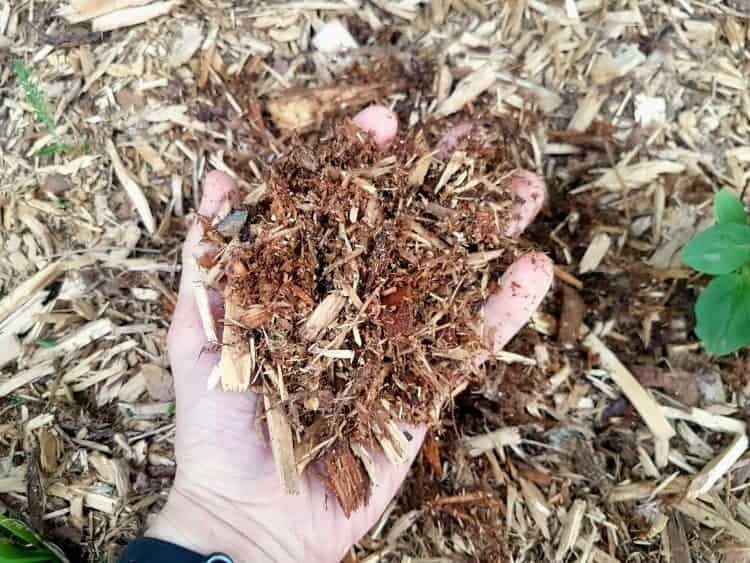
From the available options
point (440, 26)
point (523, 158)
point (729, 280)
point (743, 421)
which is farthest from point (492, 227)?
point (743, 421)

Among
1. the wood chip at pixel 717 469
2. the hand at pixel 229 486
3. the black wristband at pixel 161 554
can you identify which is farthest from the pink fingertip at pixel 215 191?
the wood chip at pixel 717 469

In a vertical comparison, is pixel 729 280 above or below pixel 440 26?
below

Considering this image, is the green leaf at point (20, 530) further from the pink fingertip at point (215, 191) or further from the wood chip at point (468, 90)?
the wood chip at point (468, 90)

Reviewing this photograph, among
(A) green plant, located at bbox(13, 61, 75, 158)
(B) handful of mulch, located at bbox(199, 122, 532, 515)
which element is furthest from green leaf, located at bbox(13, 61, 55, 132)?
(B) handful of mulch, located at bbox(199, 122, 532, 515)

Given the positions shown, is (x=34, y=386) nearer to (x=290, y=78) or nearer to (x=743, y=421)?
(x=290, y=78)

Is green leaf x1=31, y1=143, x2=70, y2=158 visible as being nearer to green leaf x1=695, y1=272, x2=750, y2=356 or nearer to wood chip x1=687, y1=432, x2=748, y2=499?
green leaf x1=695, y1=272, x2=750, y2=356

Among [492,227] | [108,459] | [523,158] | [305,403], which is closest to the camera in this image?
[305,403]
